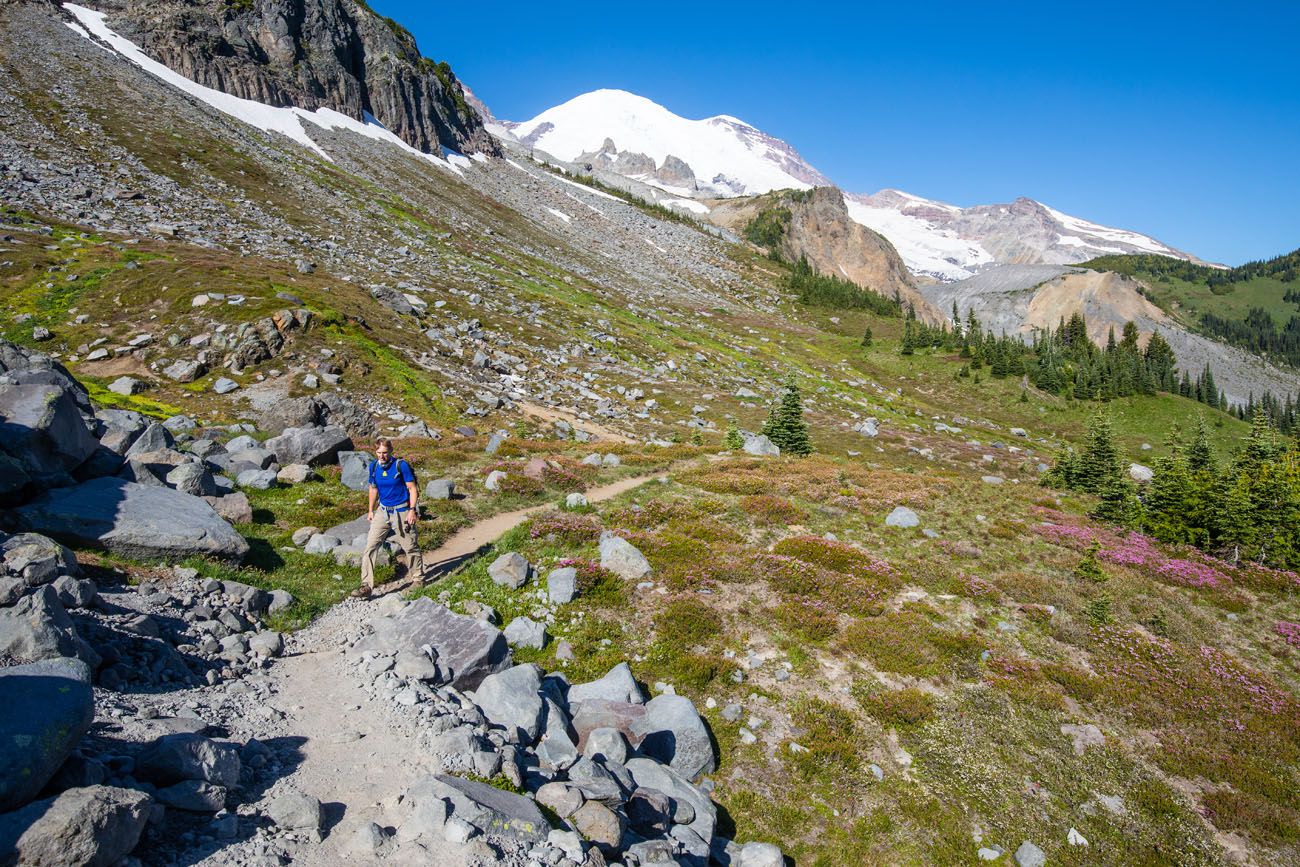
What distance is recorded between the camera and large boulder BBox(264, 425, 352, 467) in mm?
21547

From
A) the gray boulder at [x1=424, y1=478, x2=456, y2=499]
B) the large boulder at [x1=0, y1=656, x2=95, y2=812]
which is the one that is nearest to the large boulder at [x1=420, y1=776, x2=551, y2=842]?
the large boulder at [x1=0, y1=656, x2=95, y2=812]

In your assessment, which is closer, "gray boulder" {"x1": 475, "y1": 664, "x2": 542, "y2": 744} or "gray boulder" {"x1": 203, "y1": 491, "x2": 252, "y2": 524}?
"gray boulder" {"x1": 475, "y1": 664, "x2": 542, "y2": 744}

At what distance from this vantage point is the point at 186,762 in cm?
630

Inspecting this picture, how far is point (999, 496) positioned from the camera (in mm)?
28109

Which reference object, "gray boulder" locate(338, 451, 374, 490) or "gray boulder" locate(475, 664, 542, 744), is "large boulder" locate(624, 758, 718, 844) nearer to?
"gray boulder" locate(475, 664, 542, 744)

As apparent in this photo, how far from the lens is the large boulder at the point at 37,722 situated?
492 centimetres

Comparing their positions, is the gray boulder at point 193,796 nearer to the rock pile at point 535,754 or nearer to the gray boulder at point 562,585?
the rock pile at point 535,754

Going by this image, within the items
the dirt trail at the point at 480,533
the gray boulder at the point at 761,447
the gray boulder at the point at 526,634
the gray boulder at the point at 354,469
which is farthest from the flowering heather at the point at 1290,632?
the gray boulder at the point at 354,469

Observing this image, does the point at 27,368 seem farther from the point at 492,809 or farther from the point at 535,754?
the point at 492,809

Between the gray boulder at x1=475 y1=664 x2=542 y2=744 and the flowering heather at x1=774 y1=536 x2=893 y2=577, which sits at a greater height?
the flowering heather at x1=774 y1=536 x2=893 y2=577

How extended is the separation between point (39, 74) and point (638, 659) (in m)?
117

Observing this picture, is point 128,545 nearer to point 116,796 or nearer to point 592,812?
point 116,796

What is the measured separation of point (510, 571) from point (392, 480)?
3984mm

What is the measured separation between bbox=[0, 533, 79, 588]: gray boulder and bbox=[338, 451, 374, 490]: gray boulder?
1061cm
